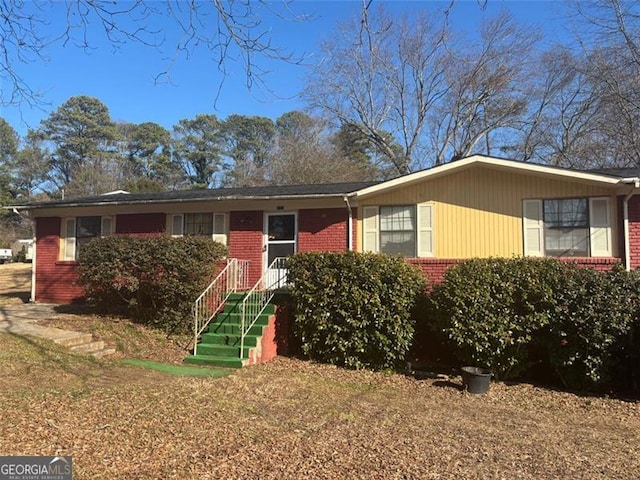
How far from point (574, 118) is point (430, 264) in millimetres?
19634

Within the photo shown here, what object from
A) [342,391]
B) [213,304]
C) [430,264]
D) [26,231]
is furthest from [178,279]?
[26,231]

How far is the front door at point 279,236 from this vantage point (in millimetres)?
11773

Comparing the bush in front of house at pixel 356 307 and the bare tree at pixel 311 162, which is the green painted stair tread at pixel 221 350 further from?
the bare tree at pixel 311 162

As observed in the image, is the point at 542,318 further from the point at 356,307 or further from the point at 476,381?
the point at 356,307

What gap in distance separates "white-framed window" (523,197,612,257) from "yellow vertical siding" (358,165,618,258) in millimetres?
164

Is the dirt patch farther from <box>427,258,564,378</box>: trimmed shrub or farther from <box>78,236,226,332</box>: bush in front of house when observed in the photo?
<box>427,258,564,378</box>: trimmed shrub

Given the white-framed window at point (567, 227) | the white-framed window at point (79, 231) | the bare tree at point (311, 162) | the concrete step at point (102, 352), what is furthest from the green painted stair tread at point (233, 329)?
the bare tree at point (311, 162)

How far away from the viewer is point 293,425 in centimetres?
515

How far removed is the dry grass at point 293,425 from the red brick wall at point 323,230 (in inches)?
158

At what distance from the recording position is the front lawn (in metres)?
3.98

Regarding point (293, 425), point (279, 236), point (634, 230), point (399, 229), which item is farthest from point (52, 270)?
point (634, 230)

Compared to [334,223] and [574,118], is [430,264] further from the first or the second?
[574,118]

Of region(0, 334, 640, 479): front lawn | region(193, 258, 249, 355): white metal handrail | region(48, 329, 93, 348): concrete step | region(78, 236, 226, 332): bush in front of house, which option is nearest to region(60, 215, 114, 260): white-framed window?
region(78, 236, 226, 332): bush in front of house

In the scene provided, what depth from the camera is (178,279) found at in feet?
32.8
